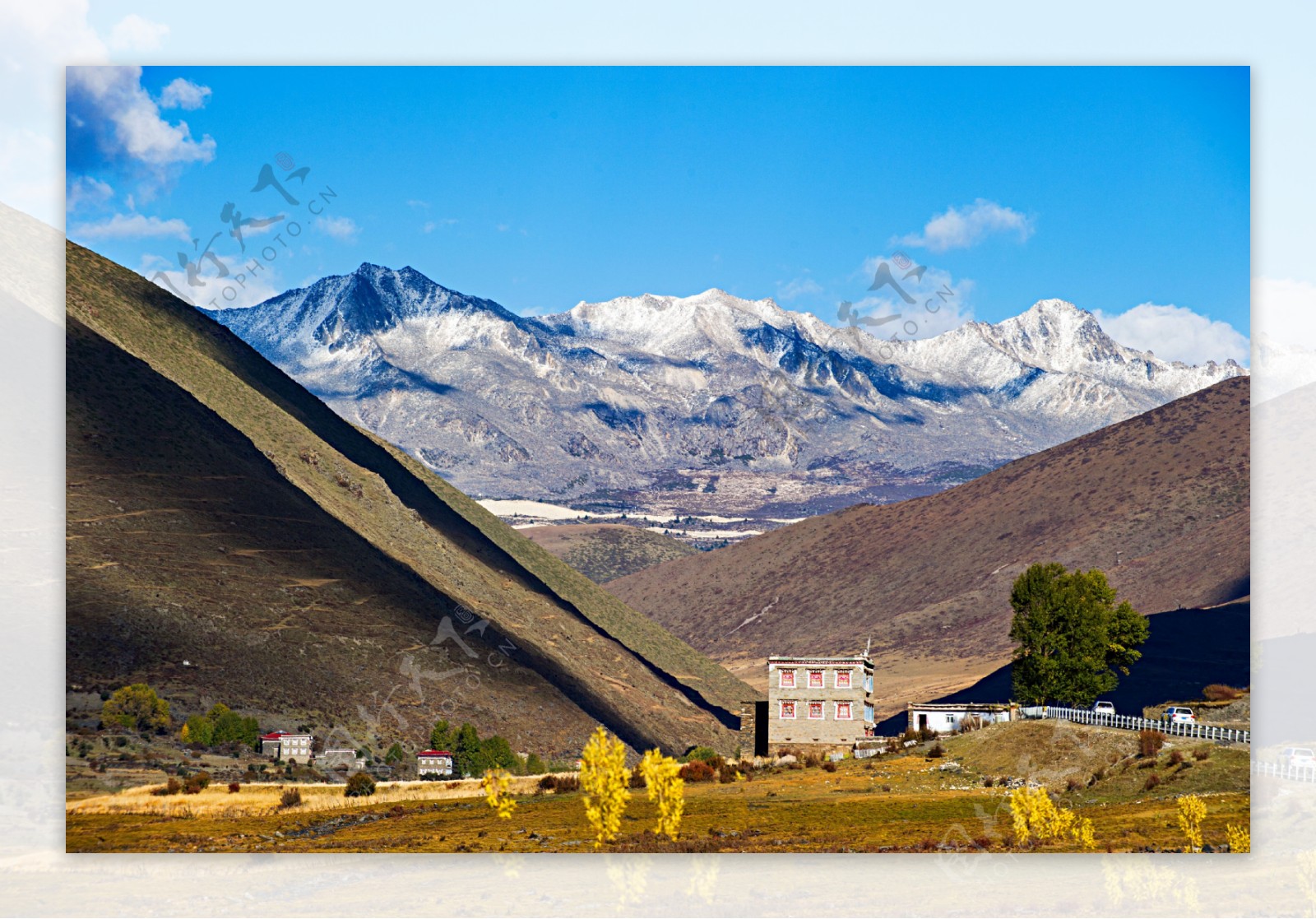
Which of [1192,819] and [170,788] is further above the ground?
[170,788]

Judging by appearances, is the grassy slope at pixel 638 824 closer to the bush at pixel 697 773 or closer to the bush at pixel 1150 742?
the bush at pixel 1150 742

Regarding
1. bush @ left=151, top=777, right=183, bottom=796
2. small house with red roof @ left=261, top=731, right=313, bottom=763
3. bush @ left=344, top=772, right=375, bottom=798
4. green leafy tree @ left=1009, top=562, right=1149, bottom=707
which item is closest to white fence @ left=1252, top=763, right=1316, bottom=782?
green leafy tree @ left=1009, top=562, right=1149, bottom=707

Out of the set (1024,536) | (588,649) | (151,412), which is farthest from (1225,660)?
(151,412)

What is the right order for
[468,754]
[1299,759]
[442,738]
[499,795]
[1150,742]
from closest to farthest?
[1299,759] < [499,795] < [1150,742] < [468,754] < [442,738]

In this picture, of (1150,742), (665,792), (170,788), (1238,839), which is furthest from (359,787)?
(1238,839)

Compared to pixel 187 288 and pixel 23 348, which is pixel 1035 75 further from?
pixel 23 348

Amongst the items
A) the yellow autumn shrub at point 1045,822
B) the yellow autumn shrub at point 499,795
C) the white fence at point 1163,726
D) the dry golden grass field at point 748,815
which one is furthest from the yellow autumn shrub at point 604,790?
the white fence at point 1163,726

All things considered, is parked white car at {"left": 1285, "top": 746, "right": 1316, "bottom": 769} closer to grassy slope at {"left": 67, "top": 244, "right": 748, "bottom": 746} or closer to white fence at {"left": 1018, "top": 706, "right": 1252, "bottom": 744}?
white fence at {"left": 1018, "top": 706, "right": 1252, "bottom": 744}

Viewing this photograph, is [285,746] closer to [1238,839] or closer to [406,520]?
[1238,839]
